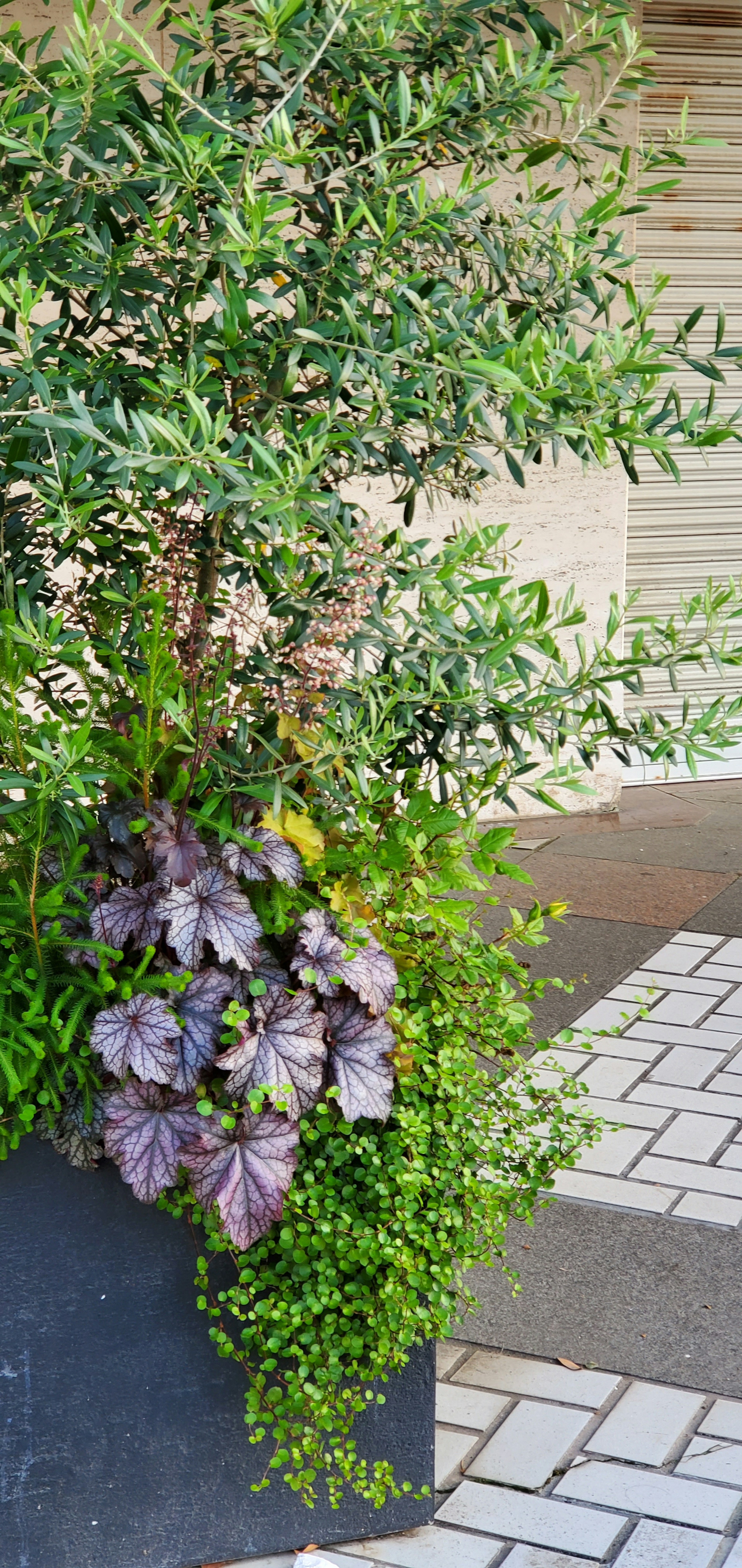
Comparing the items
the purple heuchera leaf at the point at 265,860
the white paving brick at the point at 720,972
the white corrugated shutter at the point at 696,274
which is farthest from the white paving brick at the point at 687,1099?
the white corrugated shutter at the point at 696,274

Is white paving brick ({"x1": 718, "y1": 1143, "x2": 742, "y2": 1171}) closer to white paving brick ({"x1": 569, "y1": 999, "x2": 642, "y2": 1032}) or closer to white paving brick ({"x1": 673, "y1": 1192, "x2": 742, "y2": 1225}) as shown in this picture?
white paving brick ({"x1": 673, "y1": 1192, "x2": 742, "y2": 1225})

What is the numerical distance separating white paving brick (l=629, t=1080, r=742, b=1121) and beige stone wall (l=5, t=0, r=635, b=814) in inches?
105

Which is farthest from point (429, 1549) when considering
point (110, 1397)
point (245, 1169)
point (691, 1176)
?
point (691, 1176)

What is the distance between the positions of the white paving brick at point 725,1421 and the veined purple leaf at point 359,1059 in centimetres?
100

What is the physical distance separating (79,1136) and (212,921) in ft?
1.22

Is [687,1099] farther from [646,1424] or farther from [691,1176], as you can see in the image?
[646,1424]

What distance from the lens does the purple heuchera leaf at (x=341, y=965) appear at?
217 cm

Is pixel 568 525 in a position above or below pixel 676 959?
above

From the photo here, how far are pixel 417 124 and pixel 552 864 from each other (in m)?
4.31

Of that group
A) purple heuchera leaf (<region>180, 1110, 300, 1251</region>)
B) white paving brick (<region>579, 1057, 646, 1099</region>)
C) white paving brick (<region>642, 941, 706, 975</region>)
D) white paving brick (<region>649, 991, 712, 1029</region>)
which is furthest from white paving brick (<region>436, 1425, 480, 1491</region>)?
white paving brick (<region>642, 941, 706, 975</region>)

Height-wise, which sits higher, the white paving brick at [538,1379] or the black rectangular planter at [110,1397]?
the black rectangular planter at [110,1397]

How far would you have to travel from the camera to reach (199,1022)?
2.13 metres

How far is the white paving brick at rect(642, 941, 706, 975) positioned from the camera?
16.1 feet

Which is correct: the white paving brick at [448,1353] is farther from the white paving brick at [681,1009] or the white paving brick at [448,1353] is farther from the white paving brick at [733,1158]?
the white paving brick at [681,1009]
